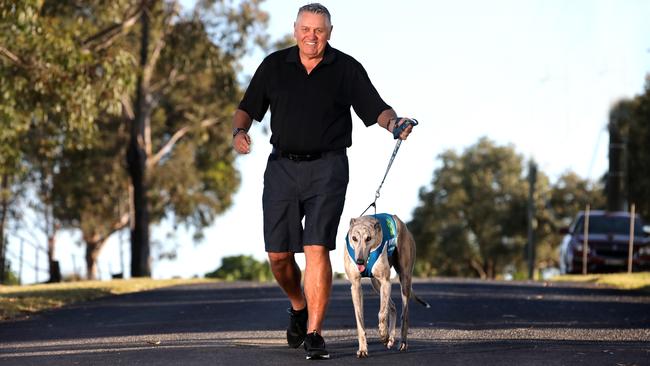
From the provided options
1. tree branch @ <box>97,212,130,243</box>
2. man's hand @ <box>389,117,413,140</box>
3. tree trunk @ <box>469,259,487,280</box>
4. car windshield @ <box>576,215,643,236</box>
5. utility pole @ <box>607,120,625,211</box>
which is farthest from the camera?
tree trunk @ <box>469,259,487,280</box>

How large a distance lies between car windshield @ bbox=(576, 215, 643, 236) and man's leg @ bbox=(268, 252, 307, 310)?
24055mm

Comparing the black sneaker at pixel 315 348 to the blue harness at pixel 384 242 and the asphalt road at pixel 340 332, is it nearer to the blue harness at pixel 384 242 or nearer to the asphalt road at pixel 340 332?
the asphalt road at pixel 340 332

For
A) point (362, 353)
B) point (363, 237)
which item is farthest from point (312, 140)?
point (362, 353)

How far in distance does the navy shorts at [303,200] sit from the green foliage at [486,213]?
223 feet

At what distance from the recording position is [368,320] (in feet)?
43.4

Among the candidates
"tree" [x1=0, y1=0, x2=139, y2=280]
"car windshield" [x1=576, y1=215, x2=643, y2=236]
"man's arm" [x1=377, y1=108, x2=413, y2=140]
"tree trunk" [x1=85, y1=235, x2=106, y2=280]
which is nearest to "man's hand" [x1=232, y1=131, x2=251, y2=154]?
"man's arm" [x1=377, y1=108, x2=413, y2=140]

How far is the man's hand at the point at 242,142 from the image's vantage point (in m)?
9.54

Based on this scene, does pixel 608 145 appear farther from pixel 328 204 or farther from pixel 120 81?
pixel 328 204

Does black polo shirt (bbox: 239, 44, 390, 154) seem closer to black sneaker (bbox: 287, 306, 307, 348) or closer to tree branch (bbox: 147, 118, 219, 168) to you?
black sneaker (bbox: 287, 306, 307, 348)

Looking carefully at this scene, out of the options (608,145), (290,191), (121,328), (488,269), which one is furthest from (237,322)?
(488,269)

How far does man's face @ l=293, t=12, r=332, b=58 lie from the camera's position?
9.30 meters

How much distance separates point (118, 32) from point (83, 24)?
320 cm

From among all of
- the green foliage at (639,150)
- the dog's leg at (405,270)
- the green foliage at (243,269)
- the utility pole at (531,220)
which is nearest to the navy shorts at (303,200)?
the dog's leg at (405,270)

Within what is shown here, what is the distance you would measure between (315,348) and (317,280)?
50cm
